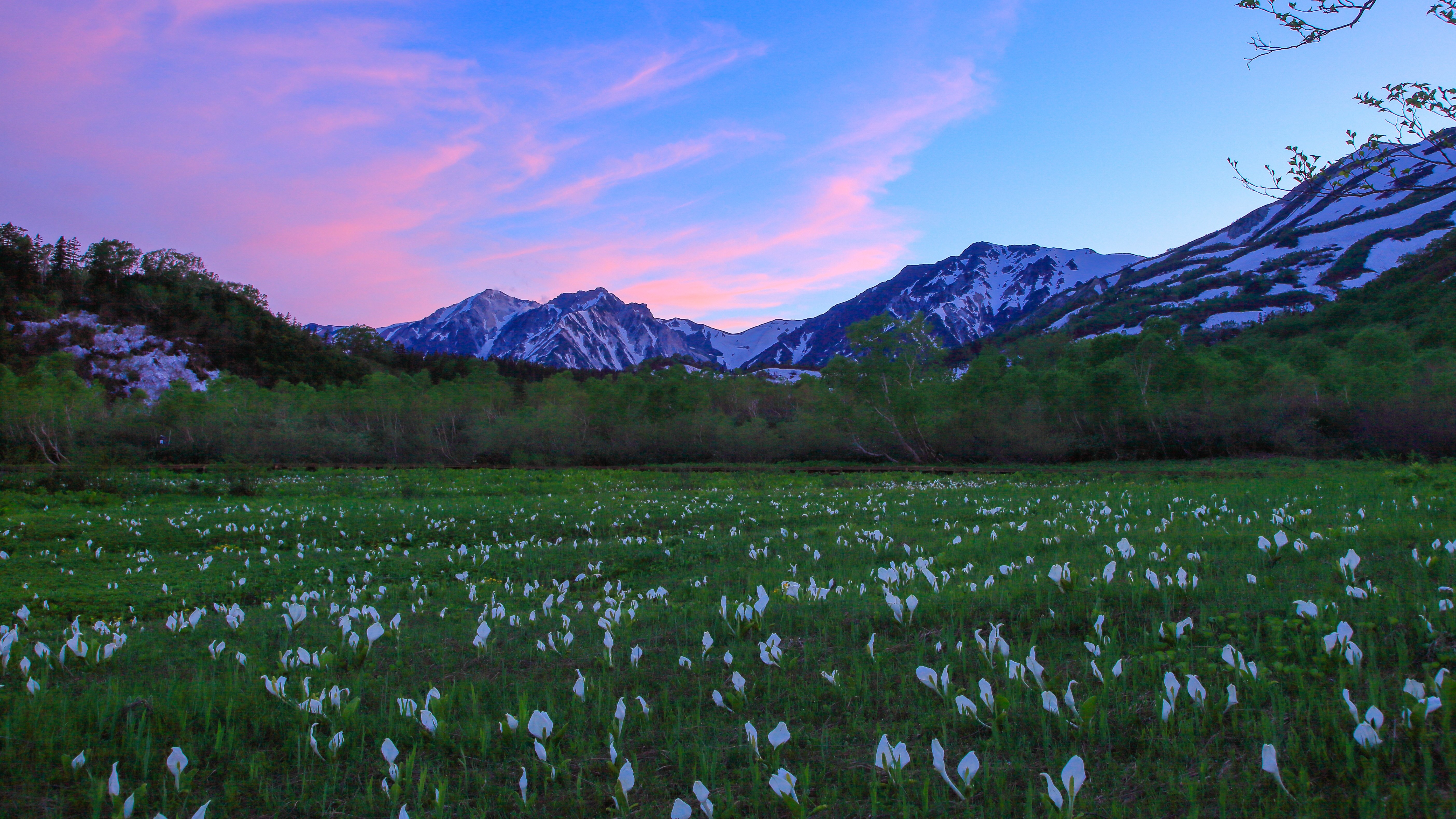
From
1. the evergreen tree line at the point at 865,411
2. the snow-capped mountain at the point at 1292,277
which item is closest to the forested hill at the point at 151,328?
the evergreen tree line at the point at 865,411

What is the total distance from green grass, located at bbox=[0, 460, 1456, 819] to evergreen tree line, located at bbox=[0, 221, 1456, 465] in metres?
27.8

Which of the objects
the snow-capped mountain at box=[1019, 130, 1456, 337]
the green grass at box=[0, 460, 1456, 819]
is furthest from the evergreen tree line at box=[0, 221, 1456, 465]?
the snow-capped mountain at box=[1019, 130, 1456, 337]

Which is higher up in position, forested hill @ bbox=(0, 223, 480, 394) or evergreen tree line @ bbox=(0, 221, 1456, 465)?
forested hill @ bbox=(0, 223, 480, 394)

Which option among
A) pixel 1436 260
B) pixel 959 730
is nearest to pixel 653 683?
pixel 959 730

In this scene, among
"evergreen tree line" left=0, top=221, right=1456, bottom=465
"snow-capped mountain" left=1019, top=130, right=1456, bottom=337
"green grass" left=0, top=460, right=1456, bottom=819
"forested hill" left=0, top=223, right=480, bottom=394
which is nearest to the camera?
"green grass" left=0, top=460, right=1456, bottom=819

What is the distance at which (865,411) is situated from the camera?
49.1 meters

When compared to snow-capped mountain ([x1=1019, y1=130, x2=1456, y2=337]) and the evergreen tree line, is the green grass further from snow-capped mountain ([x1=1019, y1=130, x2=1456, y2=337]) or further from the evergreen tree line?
snow-capped mountain ([x1=1019, y1=130, x2=1456, y2=337])

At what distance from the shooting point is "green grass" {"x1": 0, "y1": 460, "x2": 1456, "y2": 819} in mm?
2848

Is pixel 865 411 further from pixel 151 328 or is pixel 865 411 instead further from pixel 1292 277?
pixel 1292 277

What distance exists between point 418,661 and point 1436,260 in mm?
166729

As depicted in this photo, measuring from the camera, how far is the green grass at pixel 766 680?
9.34ft

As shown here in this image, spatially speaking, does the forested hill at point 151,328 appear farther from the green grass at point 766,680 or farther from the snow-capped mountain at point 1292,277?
the snow-capped mountain at point 1292,277

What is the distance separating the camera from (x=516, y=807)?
2.88m

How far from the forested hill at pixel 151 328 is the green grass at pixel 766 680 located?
10975cm
